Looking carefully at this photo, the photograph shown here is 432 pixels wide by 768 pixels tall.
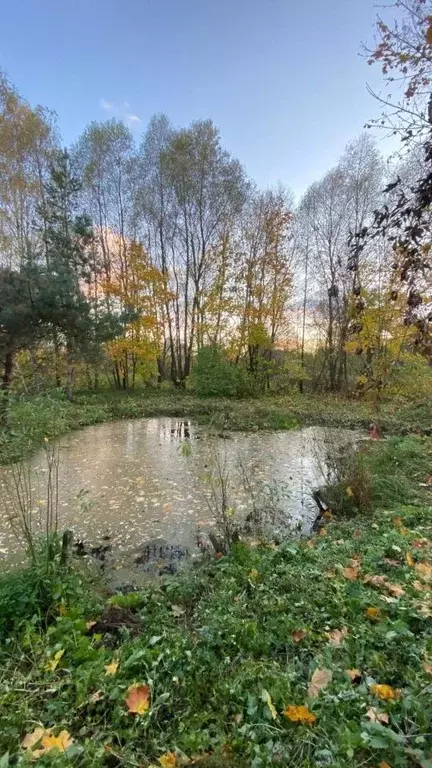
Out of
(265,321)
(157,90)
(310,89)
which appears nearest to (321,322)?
(265,321)

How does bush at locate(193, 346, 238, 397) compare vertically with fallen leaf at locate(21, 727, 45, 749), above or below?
above

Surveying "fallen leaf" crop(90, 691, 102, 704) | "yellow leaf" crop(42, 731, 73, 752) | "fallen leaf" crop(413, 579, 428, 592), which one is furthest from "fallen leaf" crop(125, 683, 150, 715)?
"fallen leaf" crop(413, 579, 428, 592)

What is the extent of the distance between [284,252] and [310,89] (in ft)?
36.4

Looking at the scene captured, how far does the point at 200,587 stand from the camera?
247 centimetres

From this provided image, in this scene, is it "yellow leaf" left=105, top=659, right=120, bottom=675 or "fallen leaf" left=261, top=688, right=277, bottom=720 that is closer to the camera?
"fallen leaf" left=261, top=688, right=277, bottom=720

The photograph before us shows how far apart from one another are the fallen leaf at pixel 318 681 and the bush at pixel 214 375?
10981mm

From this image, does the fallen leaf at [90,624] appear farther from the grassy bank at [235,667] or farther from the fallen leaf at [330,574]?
the fallen leaf at [330,574]

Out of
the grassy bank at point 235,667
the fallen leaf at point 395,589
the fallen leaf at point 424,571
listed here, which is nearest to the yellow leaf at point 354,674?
the grassy bank at point 235,667

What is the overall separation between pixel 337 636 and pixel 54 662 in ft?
4.71

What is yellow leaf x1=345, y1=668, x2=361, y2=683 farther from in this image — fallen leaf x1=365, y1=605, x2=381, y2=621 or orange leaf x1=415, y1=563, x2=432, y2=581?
A: orange leaf x1=415, y1=563, x2=432, y2=581

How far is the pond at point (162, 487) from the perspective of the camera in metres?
3.35

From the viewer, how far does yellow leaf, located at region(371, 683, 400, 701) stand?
1.24 meters

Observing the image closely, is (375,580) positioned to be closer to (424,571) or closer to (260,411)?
(424,571)

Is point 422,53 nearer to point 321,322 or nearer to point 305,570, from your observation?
point 305,570
